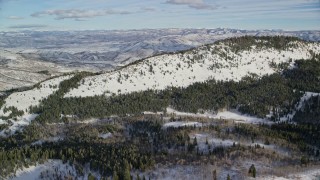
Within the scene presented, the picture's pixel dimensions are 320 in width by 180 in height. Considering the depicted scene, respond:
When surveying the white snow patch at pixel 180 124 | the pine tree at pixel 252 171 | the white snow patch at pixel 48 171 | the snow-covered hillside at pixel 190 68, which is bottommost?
the white snow patch at pixel 48 171

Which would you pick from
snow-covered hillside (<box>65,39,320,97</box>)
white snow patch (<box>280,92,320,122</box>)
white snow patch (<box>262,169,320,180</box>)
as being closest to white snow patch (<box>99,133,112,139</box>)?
snow-covered hillside (<box>65,39,320,97</box>)

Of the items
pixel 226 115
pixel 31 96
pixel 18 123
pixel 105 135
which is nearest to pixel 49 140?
pixel 105 135

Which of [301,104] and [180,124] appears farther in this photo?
[301,104]

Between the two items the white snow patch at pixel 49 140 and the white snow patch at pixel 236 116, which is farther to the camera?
the white snow patch at pixel 236 116

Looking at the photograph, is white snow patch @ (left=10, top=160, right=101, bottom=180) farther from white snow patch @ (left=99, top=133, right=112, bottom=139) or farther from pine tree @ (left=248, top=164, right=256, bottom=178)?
white snow patch @ (left=99, top=133, right=112, bottom=139)

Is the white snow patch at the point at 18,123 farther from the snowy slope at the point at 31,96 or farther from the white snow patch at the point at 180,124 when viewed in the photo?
the white snow patch at the point at 180,124

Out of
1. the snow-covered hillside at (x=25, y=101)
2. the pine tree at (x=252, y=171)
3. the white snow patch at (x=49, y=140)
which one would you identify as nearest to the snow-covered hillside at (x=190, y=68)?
the snow-covered hillside at (x=25, y=101)

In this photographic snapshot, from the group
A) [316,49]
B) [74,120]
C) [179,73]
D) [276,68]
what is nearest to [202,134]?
[74,120]

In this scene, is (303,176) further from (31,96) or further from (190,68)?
(190,68)

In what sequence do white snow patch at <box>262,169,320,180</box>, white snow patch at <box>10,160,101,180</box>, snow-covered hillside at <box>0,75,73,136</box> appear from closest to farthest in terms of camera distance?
white snow patch at <box>262,169,320,180</box>
white snow patch at <box>10,160,101,180</box>
snow-covered hillside at <box>0,75,73,136</box>
